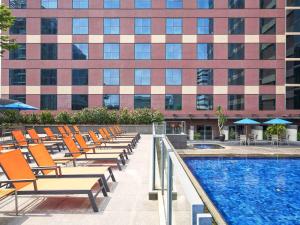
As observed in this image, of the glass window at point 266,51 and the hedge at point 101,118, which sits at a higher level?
the glass window at point 266,51

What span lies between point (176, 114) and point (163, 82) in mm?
4506

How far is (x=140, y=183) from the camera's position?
31.1 ft

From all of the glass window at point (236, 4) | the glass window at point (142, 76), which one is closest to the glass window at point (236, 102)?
the glass window at point (142, 76)

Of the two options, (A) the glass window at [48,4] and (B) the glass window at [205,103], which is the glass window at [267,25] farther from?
(A) the glass window at [48,4]

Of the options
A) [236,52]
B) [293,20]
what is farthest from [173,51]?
[293,20]

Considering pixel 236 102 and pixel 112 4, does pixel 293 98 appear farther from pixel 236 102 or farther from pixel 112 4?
pixel 112 4

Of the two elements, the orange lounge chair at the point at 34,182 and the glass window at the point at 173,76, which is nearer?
the orange lounge chair at the point at 34,182

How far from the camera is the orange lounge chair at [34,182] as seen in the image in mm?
6320

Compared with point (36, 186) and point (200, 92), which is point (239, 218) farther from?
point (200, 92)

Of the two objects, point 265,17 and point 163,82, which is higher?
point 265,17

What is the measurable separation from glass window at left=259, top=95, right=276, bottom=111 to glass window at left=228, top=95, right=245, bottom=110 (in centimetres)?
245

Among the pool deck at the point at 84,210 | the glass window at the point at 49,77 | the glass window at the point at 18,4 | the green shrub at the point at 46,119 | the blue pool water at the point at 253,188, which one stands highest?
the glass window at the point at 18,4

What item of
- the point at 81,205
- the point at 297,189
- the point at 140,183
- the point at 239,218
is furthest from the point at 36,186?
the point at 297,189

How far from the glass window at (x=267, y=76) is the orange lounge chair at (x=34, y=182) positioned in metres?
43.2
